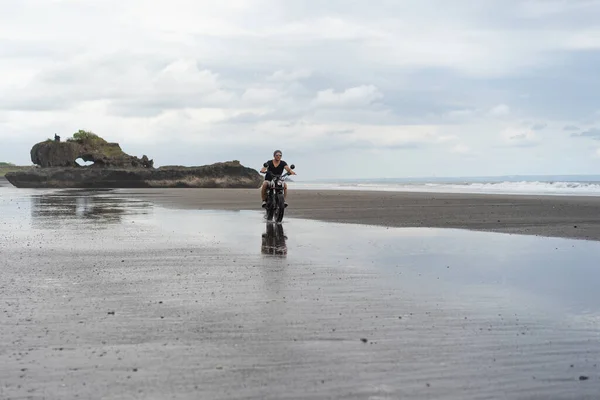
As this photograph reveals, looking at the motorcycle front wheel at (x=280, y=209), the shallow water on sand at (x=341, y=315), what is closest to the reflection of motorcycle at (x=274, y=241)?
the shallow water on sand at (x=341, y=315)

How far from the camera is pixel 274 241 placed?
1266 centimetres

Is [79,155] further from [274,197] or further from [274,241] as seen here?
[274,241]

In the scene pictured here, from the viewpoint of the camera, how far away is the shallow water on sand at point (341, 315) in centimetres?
→ 389

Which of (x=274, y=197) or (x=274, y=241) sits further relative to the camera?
(x=274, y=197)

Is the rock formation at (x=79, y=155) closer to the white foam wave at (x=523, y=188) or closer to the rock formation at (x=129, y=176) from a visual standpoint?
the rock formation at (x=129, y=176)

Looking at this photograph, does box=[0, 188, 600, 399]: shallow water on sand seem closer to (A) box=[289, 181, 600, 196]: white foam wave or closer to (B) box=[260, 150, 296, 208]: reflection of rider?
(B) box=[260, 150, 296, 208]: reflection of rider

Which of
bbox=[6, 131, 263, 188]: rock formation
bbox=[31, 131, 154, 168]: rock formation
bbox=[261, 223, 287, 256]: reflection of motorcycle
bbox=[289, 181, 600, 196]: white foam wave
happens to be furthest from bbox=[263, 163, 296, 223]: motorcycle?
Result: bbox=[31, 131, 154, 168]: rock formation

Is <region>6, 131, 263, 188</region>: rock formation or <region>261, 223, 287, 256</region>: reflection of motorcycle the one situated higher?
<region>6, 131, 263, 188</region>: rock formation

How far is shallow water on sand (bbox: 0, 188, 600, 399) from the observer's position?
12.8 ft

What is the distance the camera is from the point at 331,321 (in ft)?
18.1

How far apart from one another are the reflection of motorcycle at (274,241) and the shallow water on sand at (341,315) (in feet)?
0.17

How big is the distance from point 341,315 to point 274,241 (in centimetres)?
693

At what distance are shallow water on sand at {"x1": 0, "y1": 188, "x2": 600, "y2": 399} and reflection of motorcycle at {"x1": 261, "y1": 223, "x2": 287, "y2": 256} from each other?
0.17ft

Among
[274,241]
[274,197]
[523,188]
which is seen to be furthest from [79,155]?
[274,241]
